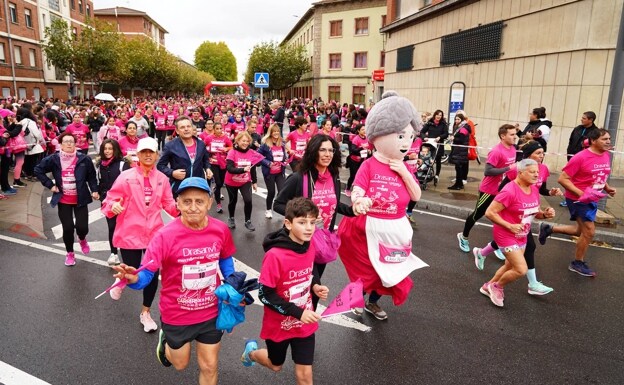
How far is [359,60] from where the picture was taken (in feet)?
138

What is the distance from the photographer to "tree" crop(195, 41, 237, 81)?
113188 mm

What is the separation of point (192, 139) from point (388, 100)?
3595mm

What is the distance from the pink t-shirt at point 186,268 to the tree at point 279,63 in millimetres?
44883

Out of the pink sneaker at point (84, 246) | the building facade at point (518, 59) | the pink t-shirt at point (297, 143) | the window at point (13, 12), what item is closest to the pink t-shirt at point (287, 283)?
the pink sneaker at point (84, 246)

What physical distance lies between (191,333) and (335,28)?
43.8m

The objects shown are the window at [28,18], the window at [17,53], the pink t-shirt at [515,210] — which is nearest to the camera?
the pink t-shirt at [515,210]

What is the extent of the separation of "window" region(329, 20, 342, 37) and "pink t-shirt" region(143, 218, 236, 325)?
43.0m

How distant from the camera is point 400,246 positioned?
3953 millimetres

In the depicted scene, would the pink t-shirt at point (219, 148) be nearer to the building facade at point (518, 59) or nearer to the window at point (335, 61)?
the building facade at point (518, 59)

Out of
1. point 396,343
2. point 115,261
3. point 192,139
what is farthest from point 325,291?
point 192,139

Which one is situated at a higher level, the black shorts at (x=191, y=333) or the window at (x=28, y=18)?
the window at (x=28, y=18)

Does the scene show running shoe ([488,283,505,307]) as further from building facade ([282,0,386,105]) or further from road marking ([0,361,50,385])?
building facade ([282,0,386,105])

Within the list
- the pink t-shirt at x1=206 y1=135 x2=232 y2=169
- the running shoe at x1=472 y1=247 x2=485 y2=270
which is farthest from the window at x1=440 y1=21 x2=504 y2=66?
the running shoe at x1=472 y1=247 x2=485 y2=270

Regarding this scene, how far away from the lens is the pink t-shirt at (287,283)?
111 inches
